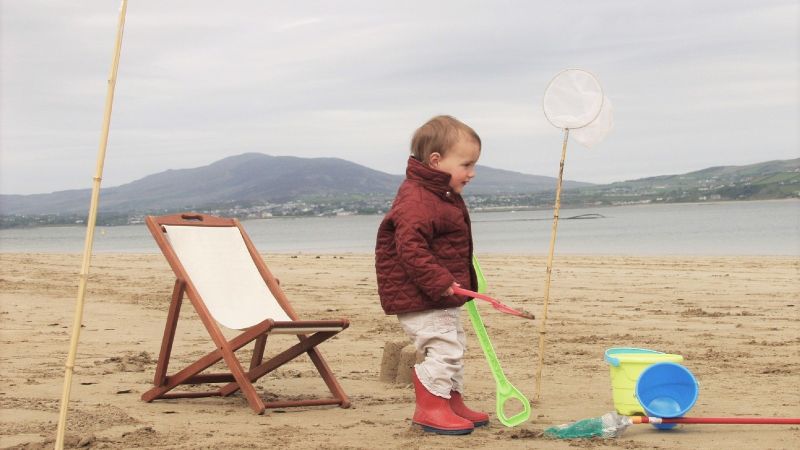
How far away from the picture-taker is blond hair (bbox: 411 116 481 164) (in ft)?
15.5

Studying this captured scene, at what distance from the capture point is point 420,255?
176 inches

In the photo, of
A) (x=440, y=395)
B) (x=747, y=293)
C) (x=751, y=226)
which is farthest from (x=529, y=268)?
(x=751, y=226)

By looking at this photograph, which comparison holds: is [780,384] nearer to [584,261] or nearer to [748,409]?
[748,409]

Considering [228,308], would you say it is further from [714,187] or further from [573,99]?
[714,187]

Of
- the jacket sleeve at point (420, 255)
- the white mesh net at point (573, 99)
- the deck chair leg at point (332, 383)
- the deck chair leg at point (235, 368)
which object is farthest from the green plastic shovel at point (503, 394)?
the white mesh net at point (573, 99)

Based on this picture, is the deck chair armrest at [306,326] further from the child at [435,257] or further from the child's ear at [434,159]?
the child's ear at [434,159]

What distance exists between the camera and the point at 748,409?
196 inches

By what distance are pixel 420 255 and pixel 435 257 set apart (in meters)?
0.19

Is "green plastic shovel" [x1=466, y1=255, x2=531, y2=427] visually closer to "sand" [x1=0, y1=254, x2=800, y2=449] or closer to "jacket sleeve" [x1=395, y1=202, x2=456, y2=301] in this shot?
"sand" [x1=0, y1=254, x2=800, y2=449]

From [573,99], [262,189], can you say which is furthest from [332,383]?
[262,189]

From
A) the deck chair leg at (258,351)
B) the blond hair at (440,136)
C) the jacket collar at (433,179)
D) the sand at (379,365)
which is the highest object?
the blond hair at (440,136)

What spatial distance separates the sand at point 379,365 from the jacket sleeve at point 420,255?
710mm

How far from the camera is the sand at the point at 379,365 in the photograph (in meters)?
4.46

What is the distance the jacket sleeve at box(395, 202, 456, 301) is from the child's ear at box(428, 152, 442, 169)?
30cm
